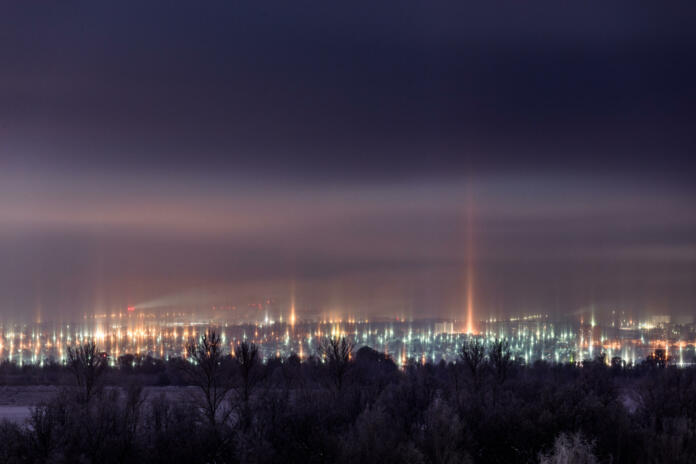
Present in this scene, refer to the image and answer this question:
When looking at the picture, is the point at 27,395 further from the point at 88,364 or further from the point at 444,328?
the point at 444,328

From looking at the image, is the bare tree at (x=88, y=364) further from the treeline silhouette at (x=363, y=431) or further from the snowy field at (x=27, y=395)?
the snowy field at (x=27, y=395)

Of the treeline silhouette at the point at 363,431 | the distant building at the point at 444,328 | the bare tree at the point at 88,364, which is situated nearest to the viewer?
the treeline silhouette at the point at 363,431

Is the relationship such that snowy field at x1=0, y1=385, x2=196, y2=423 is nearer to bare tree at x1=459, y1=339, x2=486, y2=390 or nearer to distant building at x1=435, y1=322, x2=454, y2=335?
bare tree at x1=459, y1=339, x2=486, y2=390

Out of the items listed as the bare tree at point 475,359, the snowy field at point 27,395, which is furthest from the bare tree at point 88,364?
the bare tree at point 475,359

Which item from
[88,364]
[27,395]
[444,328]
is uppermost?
[88,364]

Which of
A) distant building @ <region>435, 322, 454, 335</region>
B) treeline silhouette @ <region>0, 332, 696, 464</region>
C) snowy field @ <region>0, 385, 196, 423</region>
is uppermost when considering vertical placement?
treeline silhouette @ <region>0, 332, 696, 464</region>

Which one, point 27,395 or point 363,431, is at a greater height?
point 363,431

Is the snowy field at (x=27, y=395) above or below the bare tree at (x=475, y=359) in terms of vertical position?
below

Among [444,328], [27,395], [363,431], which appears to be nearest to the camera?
[363,431]

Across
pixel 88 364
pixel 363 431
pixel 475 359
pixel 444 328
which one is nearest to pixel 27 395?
pixel 88 364

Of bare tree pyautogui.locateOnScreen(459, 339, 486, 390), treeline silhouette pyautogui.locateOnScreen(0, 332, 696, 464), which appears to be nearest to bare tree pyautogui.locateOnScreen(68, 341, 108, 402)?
treeline silhouette pyautogui.locateOnScreen(0, 332, 696, 464)

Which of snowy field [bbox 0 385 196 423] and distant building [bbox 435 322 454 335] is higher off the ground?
snowy field [bbox 0 385 196 423]

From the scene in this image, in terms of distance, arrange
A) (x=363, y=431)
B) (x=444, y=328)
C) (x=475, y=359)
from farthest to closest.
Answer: (x=444, y=328) < (x=475, y=359) < (x=363, y=431)
